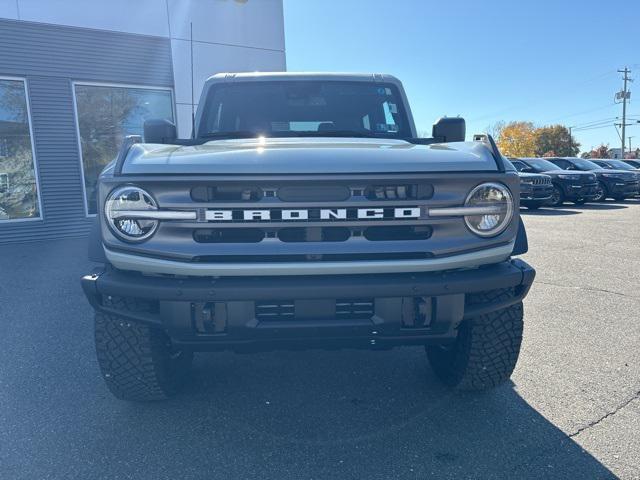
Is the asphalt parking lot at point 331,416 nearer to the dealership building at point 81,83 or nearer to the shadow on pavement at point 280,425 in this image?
the shadow on pavement at point 280,425

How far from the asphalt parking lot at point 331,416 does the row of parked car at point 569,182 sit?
10947mm

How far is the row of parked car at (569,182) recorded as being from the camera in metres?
14.6

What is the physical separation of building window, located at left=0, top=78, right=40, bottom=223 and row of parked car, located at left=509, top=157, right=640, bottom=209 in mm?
11471

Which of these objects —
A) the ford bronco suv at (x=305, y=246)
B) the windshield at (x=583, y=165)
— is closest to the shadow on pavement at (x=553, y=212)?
the windshield at (x=583, y=165)

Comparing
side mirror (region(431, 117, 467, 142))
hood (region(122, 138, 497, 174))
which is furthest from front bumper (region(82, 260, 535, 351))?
side mirror (region(431, 117, 467, 142))

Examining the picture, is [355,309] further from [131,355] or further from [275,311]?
[131,355]

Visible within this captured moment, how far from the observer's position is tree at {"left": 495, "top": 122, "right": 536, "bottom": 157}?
73.8 meters

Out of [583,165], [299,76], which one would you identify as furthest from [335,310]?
[583,165]

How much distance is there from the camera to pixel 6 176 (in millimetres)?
9258

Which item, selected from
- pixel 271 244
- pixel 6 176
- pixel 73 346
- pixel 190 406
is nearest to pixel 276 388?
pixel 190 406

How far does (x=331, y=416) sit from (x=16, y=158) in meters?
9.22

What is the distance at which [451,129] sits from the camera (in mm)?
3418

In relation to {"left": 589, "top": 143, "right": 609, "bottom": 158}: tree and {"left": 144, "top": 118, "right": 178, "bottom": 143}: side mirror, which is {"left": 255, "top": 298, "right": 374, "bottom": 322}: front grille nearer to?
{"left": 144, "top": 118, "right": 178, "bottom": 143}: side mirror

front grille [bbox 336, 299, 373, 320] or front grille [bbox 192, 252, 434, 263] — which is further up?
front grille [bbox 192, 252, 434, 263]
